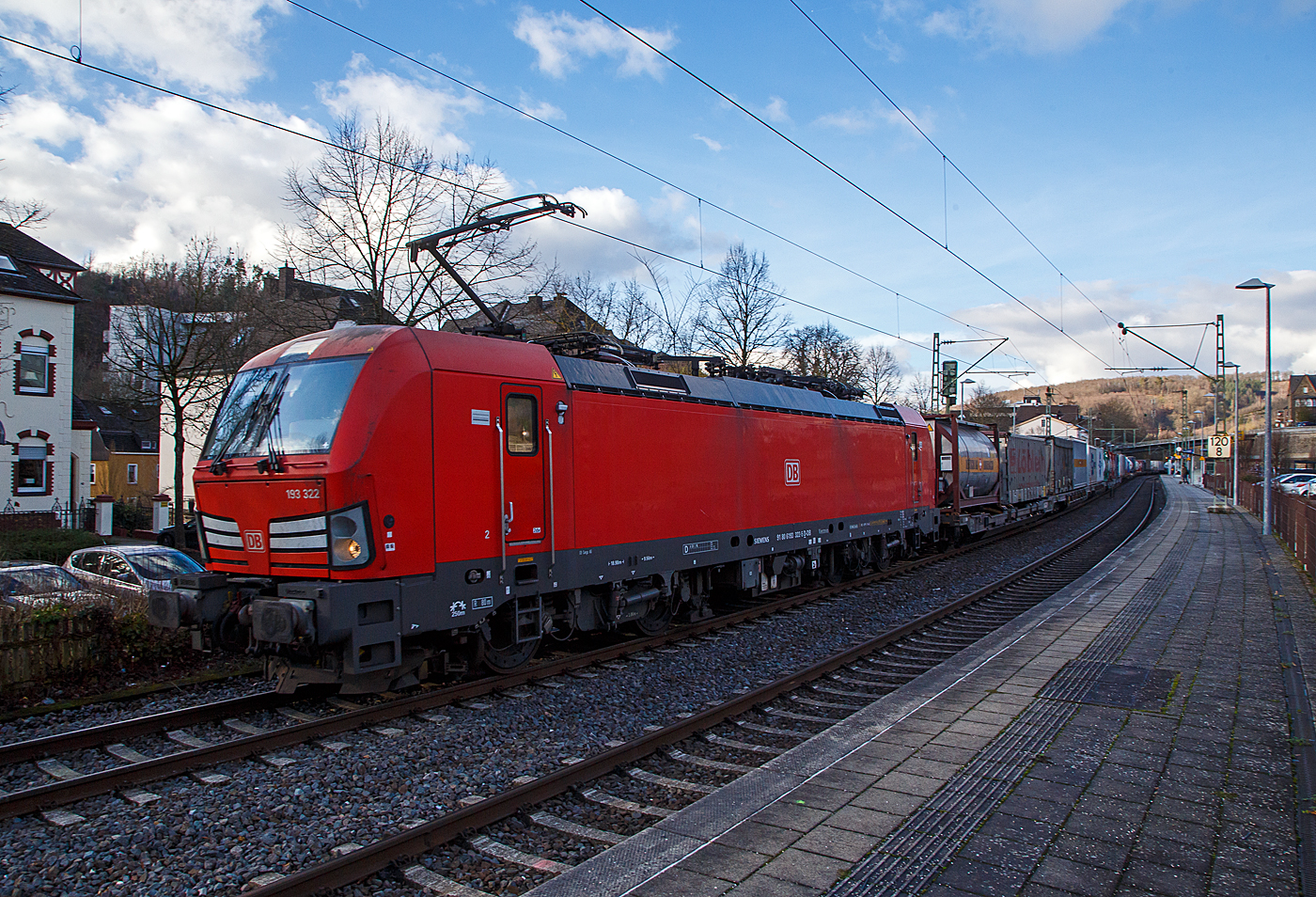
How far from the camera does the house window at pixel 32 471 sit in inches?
941

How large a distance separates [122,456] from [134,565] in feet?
116

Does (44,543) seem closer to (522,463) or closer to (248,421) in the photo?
(248,421)

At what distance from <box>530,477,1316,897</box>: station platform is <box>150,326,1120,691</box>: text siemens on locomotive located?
3.21 meters

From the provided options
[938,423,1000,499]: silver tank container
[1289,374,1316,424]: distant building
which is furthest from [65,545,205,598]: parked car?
[1289,374,1316,424]: distant building

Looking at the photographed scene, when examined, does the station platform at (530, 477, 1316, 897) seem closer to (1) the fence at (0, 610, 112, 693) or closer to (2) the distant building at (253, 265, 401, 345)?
(1) the fence at (0, 610, 112, 693)

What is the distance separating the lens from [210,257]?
22484 mm

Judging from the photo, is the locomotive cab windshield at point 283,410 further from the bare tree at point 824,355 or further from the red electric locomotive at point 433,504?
the bare tree at point 824,355

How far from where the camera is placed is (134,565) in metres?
12.4

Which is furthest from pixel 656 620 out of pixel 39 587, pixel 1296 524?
pixel 1296 524

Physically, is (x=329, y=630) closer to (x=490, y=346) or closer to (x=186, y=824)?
(x=186, y=824)

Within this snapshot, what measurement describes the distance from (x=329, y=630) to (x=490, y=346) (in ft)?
9.91

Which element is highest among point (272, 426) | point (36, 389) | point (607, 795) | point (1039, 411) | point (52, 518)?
point (1039, 411)

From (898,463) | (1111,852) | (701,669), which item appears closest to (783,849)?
(1111,852)

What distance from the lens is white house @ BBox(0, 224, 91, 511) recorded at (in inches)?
931
